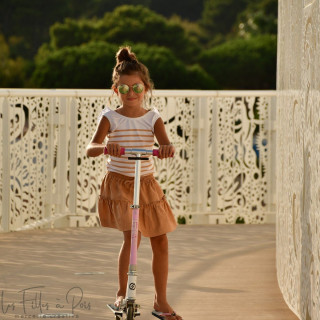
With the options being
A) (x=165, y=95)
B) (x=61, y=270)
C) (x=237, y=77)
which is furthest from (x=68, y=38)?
(x=61, y=270)

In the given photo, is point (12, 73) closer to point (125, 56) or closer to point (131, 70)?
point (125, 56)

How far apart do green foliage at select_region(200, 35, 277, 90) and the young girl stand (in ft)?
102

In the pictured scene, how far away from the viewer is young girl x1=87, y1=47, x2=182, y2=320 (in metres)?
5.60

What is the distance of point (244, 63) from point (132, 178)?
A: 3222cm

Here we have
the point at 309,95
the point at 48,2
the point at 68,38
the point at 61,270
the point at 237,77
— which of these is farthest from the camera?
the point at 48,2

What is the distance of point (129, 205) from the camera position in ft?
18.4

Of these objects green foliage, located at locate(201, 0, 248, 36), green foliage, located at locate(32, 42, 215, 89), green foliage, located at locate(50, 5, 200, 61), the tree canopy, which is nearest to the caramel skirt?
green foliage, located at locate(32, 42, 215, 89)

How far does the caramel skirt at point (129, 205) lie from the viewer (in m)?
5.60

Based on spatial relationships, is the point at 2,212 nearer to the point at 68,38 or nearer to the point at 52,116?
the point at 52,116

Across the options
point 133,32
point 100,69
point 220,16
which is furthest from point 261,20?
point 220,16

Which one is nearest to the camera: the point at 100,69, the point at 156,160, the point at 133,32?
the point at 156,160

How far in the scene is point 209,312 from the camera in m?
6.14

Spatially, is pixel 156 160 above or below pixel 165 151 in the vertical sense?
above

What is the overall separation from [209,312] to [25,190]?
409 centimetres
